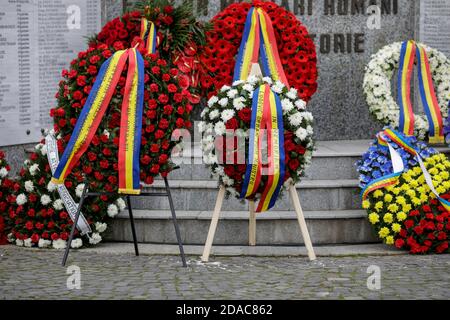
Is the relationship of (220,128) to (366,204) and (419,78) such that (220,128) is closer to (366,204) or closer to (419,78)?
(366,204)

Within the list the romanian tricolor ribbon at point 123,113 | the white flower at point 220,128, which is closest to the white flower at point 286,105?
the white flower at point 220,128

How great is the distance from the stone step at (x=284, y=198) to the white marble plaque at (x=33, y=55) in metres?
1.93

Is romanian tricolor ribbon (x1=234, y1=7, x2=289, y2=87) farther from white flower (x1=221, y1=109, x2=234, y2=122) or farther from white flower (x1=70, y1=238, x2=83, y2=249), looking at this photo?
white flower (x1=70, y1=238, x2=83, y2=249)

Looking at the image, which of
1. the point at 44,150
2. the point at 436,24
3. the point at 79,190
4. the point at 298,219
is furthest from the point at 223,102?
the point at 436,24

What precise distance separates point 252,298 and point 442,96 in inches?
193

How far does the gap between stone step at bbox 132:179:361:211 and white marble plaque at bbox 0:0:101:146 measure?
6.33ft

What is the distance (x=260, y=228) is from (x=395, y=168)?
134cm

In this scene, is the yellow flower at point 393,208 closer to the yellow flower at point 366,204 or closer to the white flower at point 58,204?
the yellow flower at point 366,204

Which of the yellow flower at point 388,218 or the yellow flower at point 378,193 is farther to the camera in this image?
the yellow flower at point 378,193

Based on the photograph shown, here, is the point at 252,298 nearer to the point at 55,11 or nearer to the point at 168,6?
the point at 168,6

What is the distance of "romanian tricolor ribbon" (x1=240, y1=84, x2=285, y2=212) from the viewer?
295 inches

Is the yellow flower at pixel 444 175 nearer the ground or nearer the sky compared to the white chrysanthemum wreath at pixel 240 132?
nearer the ground

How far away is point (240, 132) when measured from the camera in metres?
7.51

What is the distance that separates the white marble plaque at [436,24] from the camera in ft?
36.7
